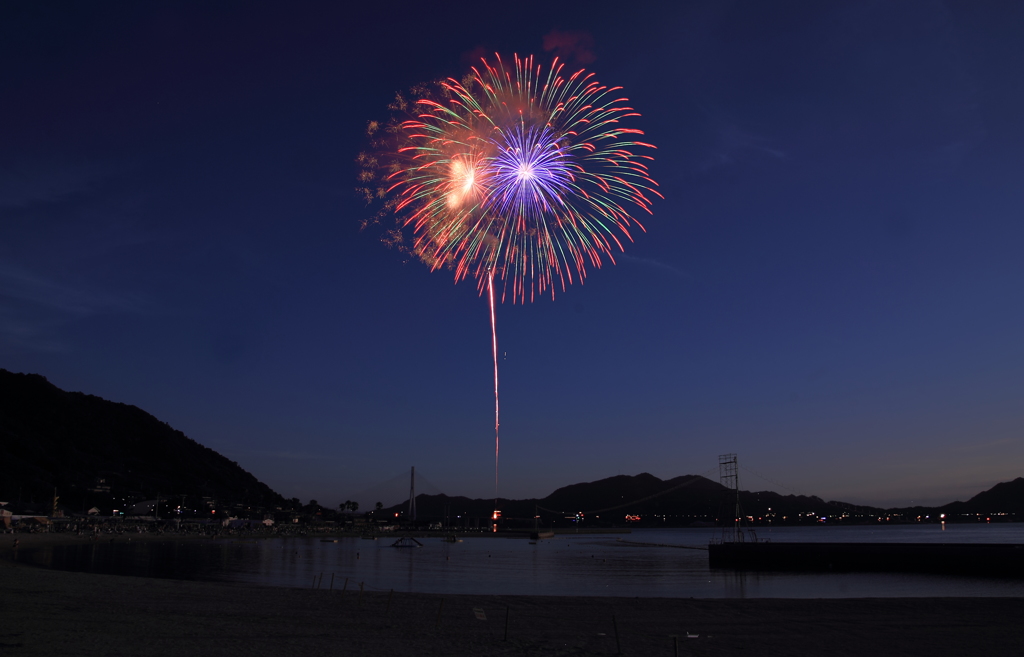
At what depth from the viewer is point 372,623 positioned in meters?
23.6

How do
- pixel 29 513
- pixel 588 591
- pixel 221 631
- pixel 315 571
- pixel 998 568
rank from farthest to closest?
pixel 29 513
pixel 315 571
pixel 998 568
pixel 588 591
pixel 221 631

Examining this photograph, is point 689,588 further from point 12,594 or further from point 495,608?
point 12,594

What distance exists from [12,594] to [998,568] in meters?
70.4

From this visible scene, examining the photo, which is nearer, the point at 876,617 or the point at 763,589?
the point at 876,617

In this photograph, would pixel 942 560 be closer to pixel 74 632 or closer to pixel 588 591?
pixel 588 591

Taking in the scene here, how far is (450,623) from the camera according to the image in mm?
24328

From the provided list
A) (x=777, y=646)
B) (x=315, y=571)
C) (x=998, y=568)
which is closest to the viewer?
(x=777, y=646)

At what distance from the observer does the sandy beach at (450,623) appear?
727 inches

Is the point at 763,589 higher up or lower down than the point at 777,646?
lower down

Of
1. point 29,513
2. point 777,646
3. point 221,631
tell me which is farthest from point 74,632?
point 29,513

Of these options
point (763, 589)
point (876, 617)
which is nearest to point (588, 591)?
point (763, 589)

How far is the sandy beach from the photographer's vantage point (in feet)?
60.6

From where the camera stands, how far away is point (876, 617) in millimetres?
29578

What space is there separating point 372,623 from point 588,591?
2849cm
